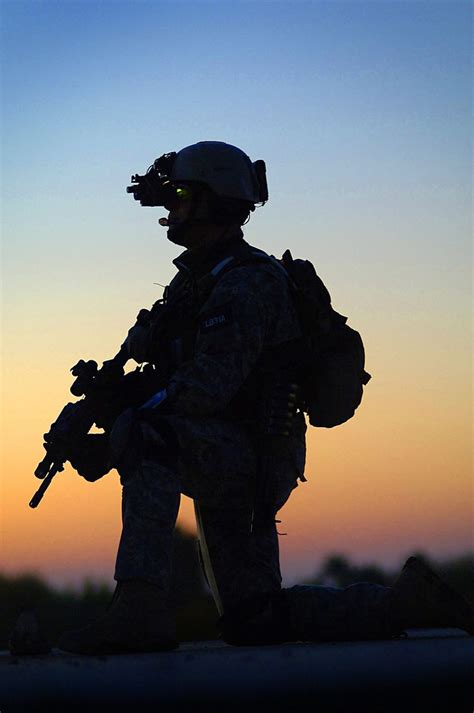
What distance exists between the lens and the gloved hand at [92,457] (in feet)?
23.8

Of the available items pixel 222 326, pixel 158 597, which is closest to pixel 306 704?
pixel 158 597

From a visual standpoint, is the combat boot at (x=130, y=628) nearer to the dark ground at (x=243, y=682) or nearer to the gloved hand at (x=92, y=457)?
the dark ground at (x=243, y=682)

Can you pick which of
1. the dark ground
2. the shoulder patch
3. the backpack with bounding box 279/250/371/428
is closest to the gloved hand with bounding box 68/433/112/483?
the shoulder patch

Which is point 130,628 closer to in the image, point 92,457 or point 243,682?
point 243,682

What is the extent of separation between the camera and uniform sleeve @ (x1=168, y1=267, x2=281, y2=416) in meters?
6.43

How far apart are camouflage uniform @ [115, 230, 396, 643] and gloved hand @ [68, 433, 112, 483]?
1.82 feet

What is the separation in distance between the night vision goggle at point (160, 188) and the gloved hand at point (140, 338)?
0.69 metres

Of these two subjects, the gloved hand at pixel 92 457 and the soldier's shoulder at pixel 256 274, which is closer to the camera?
the soldier's shoulder at pixel 256 274

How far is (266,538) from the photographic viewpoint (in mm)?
7117

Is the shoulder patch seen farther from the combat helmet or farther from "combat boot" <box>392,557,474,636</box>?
"combat boot" <box>392,557,474,636</box>

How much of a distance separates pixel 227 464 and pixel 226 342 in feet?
2.22

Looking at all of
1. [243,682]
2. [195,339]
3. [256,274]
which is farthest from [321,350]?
[243,682]

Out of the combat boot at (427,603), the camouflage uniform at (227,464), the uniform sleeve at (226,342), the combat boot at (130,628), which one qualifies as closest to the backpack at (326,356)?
the camouflage uniform at (227,464)

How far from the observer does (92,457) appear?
Answer: 23.9ft
